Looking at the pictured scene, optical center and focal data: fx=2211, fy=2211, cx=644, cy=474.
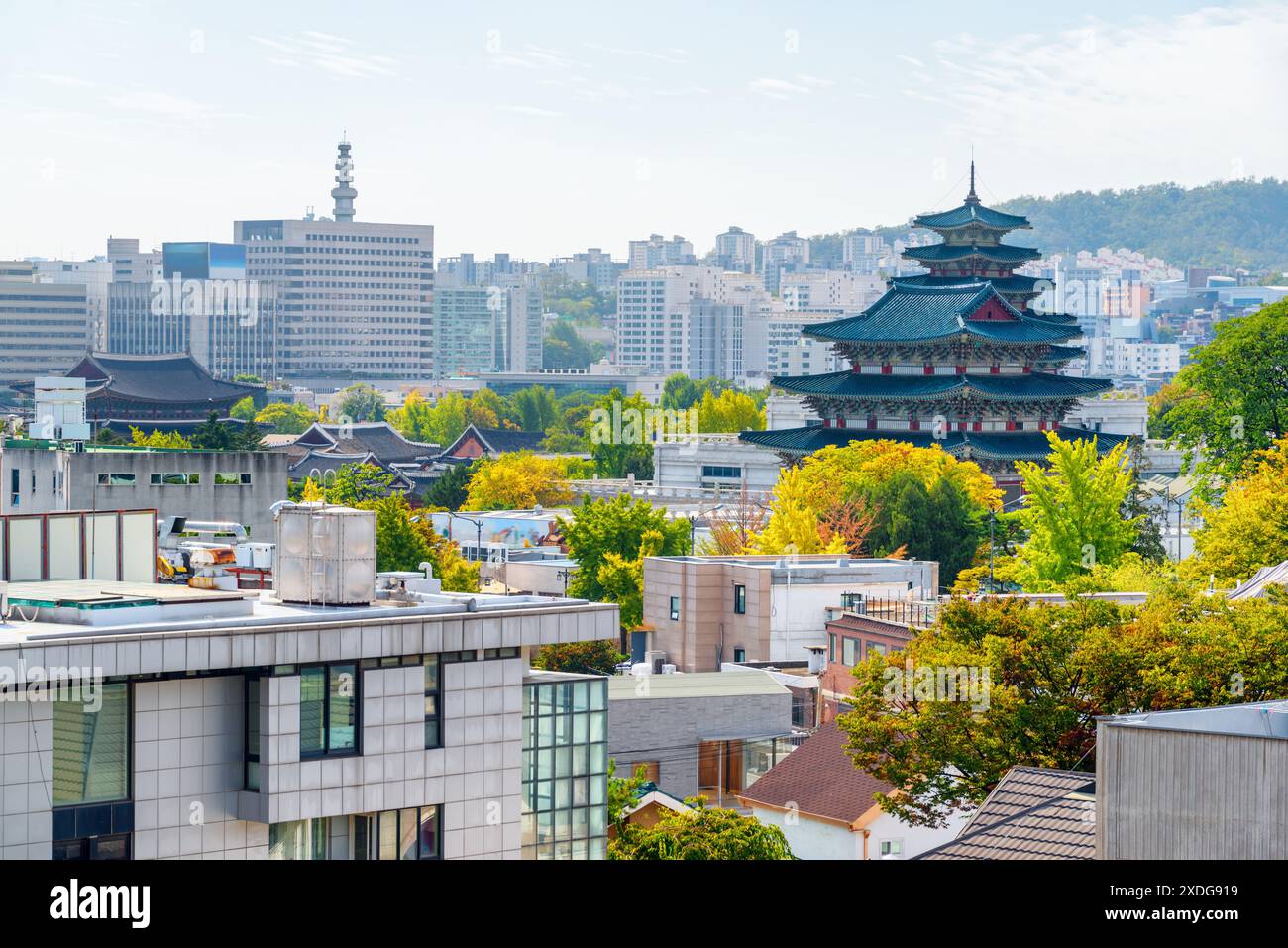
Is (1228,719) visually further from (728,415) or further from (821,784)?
(728,415)

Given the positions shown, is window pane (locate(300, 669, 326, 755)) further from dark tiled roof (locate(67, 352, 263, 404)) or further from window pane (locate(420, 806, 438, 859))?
dark tiled roof (locate(67, 352, 263, 404))

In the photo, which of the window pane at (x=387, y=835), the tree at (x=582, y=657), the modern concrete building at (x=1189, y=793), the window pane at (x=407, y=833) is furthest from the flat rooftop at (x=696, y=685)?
the modern concrete building at (x=1189, y=793)

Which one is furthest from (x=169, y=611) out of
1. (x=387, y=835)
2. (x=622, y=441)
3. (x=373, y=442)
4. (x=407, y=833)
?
(x=373, y=442)

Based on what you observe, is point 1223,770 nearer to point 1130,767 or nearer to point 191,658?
point 1130,767

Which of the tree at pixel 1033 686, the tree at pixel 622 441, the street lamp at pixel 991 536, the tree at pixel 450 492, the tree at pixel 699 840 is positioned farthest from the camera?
the tree at pixel 622 441

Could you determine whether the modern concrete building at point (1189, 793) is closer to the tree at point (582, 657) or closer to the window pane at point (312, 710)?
the window pane at point (312, 710)

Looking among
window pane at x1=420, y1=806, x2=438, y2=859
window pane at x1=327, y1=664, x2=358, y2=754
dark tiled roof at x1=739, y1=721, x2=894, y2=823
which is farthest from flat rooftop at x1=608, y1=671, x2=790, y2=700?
window pane at x1=327, y1=664, x2=358, y2=754

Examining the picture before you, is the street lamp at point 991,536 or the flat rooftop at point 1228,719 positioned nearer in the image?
the flat rooftop at point 1228,719

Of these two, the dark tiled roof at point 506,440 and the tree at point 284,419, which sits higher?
the tree at point 284,419
